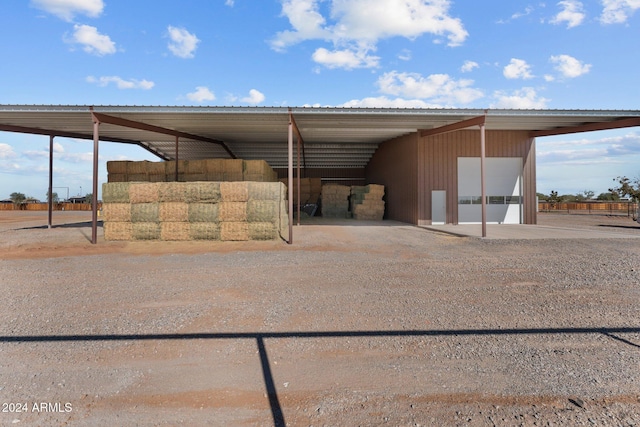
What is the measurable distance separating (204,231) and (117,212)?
339 cm

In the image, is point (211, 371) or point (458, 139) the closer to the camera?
point (211, 371)

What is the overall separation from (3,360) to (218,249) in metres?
7.64

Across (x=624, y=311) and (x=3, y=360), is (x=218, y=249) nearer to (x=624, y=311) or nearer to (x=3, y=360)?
(x=3, y=360)

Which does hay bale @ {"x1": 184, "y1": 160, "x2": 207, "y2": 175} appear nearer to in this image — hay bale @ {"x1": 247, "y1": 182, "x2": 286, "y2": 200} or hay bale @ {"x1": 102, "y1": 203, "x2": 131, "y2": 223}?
hay bale @ {"x1": 102, "y1": 203, "x2": 131, "y2": 223}

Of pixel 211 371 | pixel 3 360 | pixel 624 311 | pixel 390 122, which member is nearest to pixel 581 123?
pixel 390 122

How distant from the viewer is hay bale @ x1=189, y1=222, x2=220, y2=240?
42.1ft

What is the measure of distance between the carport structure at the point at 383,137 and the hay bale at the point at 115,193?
1.29 feet

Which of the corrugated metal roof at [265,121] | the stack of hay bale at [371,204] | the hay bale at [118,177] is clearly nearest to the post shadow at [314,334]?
the corrugated metal roof at [265,121]

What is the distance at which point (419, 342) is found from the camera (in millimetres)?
4199

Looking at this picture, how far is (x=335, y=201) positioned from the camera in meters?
24.8

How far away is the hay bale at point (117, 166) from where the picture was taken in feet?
54.9

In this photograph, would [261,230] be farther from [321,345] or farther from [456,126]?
[456,126]

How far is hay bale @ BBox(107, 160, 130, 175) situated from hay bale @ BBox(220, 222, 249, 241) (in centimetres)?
748

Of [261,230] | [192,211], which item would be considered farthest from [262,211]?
[192,211]
